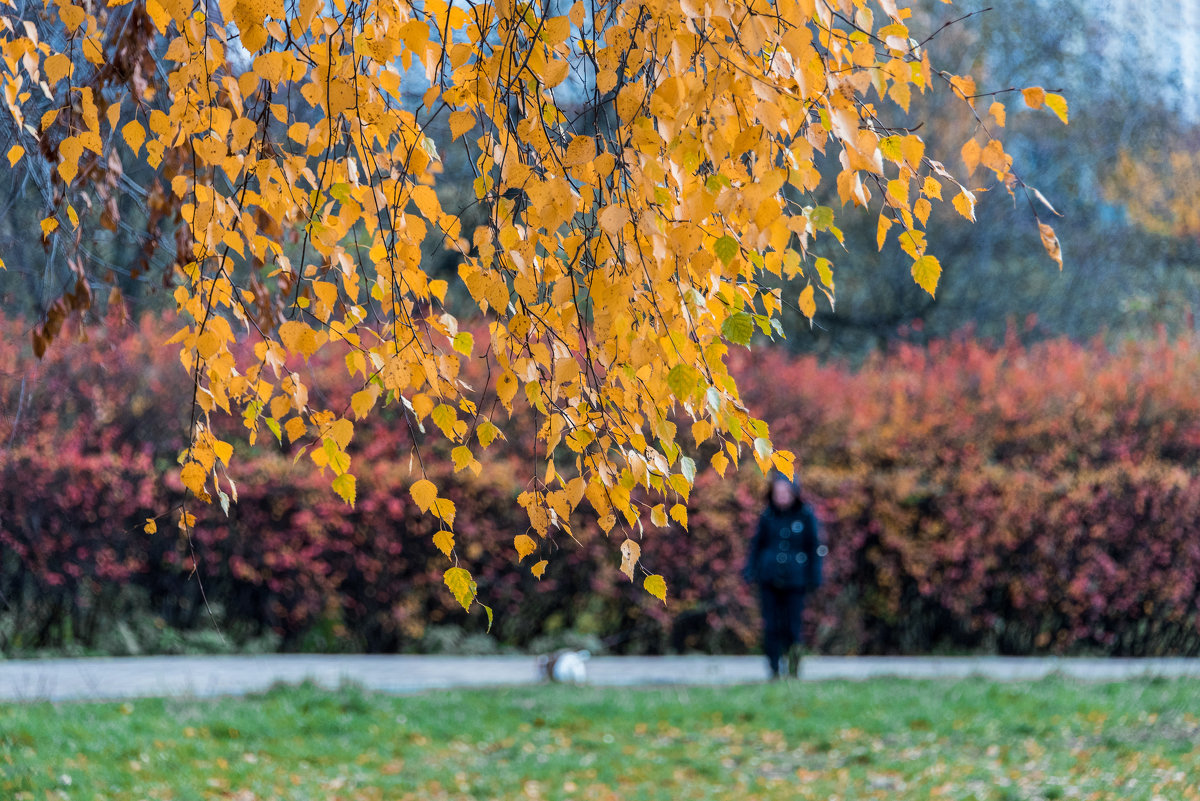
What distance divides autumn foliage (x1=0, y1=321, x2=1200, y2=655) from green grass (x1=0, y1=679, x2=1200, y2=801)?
214 cm

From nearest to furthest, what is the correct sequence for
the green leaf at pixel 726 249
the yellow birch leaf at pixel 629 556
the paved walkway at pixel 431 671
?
the green leaf at pixel 726 249, the yellow birch leaf at pixel 629 556, the paved walkway at pixel 431 671

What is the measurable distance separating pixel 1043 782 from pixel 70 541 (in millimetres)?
6540

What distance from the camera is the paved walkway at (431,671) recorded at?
6.99 m

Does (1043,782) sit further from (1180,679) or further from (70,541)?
(70,541)

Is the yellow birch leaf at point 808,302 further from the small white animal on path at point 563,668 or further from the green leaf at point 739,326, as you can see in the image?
the small white animal on path at point 563,668

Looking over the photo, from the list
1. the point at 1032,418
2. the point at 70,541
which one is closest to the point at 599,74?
the point at 70,541

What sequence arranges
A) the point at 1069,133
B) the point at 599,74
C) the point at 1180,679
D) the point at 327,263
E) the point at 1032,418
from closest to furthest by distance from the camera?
1. the point at 599,74
2. the point at 327,263
3. the point at 1180,679
4. the point at 1032,418
5. the point at 1069,133

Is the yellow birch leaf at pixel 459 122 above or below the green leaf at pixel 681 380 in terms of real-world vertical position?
above

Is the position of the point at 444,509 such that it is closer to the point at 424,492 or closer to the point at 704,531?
the point at 424,492

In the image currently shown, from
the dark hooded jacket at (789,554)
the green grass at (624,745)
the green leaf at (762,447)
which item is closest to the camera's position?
the green leaf at (762,447)

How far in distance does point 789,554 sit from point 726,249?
231 inches

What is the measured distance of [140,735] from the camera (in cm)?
563

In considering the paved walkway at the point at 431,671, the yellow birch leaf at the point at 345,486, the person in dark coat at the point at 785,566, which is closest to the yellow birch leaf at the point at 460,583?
the yellow birch leaf at the point at 345,486

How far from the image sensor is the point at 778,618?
776 cm
